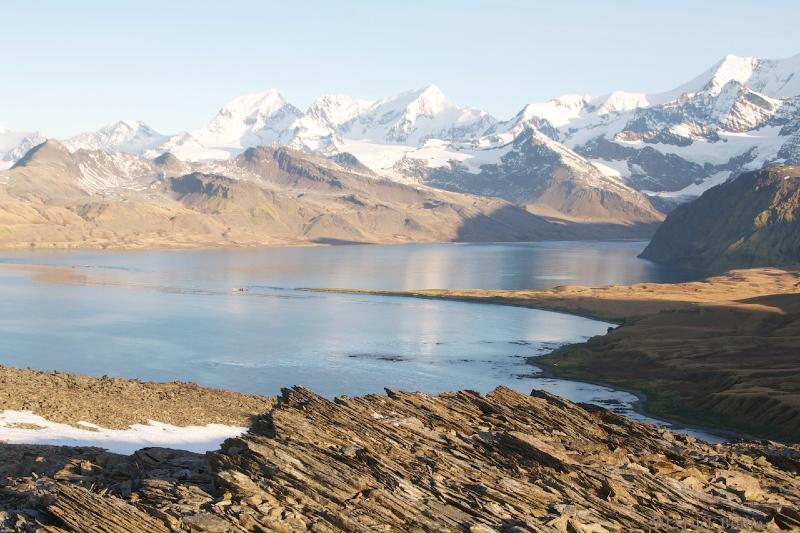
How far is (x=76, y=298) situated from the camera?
181375mm

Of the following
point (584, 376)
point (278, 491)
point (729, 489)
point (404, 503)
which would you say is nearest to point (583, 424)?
point (729, 489)

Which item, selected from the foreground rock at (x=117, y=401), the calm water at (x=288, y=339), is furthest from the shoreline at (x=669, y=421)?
the foreground rock at (x=117, y=401)

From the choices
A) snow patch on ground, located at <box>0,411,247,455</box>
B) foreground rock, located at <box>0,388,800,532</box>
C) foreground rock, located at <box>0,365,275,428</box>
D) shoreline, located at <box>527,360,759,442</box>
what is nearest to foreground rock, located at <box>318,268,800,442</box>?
shoreline, located at <box>527,360,759,442</box>

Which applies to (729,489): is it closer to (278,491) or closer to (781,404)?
(278,491)

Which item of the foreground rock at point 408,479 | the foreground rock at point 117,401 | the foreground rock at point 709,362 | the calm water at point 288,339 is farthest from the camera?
the calm water at point 288,339

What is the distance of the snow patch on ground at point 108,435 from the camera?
1544 inches

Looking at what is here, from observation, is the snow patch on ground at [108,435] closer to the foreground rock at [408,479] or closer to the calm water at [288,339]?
the foreground rock at [408,479]

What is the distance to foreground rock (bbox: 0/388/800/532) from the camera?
23141mm

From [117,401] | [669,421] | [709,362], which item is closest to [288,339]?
[709,362]

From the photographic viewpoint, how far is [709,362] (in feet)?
356

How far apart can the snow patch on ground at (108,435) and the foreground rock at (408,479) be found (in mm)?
3949

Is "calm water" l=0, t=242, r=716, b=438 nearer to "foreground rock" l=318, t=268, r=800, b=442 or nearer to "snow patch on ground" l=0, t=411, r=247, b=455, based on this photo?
"foreground rock" l=318, t=268, r=800, b=442

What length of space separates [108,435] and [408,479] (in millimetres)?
20134

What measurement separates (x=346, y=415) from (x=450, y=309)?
505 feet
